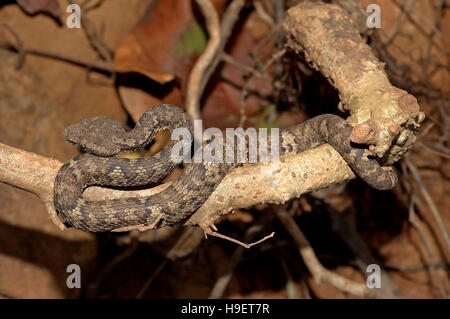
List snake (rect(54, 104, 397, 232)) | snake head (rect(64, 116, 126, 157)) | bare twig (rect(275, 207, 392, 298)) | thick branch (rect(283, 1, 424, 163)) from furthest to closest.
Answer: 1. bare twig (rect(275, 207, 392, 298))
2. snake head (rect(64, 116, 126, 157))
3. snake (rect(54, 104, 397, 232))
4. thick branch (rect(283, 1, 424, 163))

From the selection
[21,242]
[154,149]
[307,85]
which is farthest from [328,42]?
[21,242]

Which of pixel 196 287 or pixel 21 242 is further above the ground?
pixel 21 242

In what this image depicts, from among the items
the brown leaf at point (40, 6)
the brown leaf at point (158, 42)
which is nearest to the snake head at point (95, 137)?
the brown leaf at point (158, 42)

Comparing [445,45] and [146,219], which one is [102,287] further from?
[445,45]

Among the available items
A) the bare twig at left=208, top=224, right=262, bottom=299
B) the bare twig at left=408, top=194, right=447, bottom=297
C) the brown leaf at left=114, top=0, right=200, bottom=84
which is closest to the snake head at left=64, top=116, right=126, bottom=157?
the brown leaf at left=114, top=0, right=200, bottom=84

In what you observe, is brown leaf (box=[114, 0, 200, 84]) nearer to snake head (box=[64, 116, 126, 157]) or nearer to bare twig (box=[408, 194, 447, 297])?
snake head (box=[64, 116, 126, 157])

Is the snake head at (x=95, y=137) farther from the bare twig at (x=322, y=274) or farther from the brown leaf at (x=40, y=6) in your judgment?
the brown leaf at (x=40, y=6)
